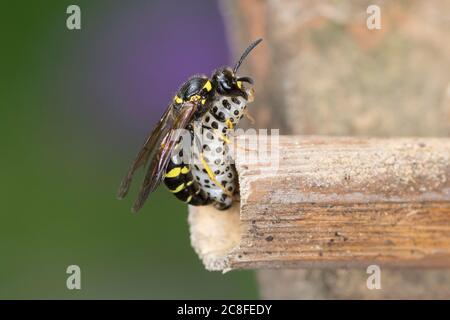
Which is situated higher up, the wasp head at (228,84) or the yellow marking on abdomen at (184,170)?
the wasp head at (228,84)

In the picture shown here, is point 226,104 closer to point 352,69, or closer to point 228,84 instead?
point 228,84

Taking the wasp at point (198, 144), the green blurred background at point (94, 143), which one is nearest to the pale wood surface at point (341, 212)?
the wasp at point (198, 144)

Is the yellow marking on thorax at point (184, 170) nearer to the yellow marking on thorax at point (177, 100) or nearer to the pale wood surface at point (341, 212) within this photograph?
the yellow marking on thorax at point (177, 100)

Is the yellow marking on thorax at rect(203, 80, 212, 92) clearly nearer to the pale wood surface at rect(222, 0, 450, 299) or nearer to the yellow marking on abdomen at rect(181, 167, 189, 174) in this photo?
the yellow marking on abdomen at rect(181, 167, 189, 174)

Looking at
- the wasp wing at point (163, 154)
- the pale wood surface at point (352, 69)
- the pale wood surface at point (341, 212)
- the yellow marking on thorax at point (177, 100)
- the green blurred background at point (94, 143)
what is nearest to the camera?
the pale wood surface at point (341, 212)

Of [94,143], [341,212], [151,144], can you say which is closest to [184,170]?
[151,144]

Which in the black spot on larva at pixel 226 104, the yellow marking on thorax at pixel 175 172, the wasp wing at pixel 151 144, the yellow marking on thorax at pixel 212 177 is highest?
the black spot on larva at pixel 226 104

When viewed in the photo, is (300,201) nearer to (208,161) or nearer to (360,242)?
(360,242)
